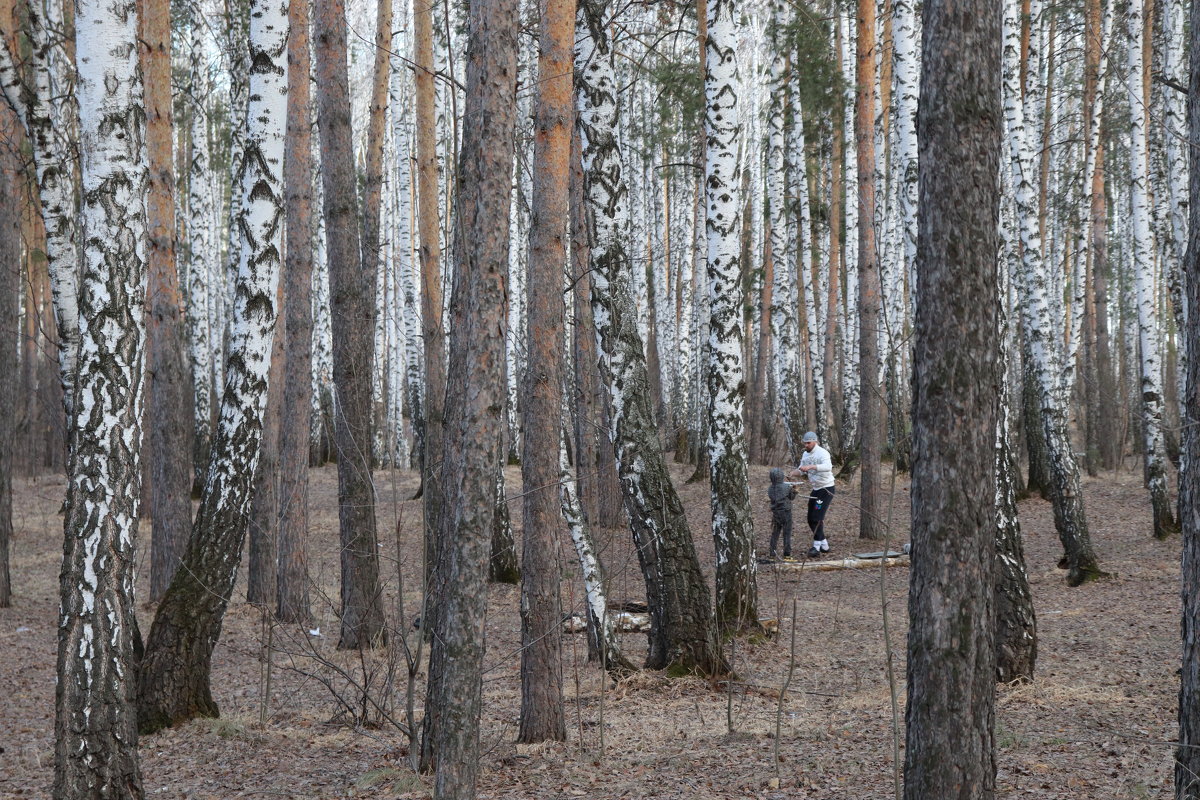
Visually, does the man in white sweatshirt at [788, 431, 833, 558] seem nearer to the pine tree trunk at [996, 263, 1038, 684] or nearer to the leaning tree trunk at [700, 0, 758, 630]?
the leaning tree trunk at [700, 0, 758, 630]

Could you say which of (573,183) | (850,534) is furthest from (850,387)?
(573,183)

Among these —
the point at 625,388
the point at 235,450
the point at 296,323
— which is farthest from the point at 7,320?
the point at 625,388

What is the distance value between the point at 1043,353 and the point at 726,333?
4.74 m

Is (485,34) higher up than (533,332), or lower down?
higher up

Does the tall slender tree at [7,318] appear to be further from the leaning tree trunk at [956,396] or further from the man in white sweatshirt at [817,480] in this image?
the leaning tree trunk at [956,396]

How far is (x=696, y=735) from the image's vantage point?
629 centimetres

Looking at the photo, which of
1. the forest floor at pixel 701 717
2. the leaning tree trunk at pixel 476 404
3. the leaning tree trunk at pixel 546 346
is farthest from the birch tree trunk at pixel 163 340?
the leaning tree trunk at pixel 476 404

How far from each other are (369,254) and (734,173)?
15.6 feet

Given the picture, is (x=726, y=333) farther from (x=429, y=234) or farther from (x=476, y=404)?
(x=476, y=404)

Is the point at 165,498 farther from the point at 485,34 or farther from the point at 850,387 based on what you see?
the point at 850,387

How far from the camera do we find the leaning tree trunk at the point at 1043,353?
33.2 feet

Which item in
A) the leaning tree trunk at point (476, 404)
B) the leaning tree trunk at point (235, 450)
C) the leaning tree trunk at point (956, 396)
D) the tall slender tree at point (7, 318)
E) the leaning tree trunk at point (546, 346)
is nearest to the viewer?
the leaning tree trunk at point (956, 396)

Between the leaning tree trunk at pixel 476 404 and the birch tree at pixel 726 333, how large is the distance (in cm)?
393

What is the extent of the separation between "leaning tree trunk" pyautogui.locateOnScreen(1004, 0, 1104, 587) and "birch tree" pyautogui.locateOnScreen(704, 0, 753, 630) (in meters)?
3.34
